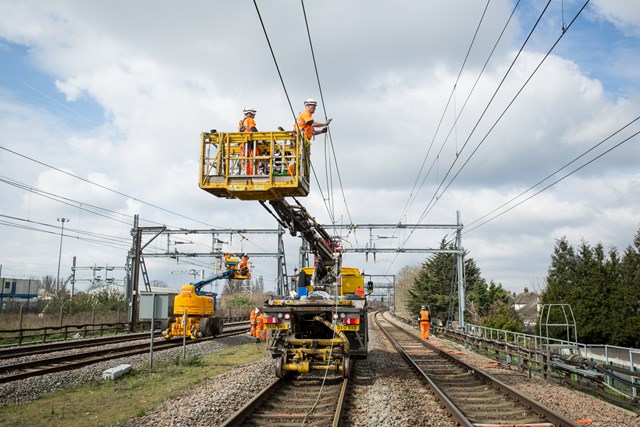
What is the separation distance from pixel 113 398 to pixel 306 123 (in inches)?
281

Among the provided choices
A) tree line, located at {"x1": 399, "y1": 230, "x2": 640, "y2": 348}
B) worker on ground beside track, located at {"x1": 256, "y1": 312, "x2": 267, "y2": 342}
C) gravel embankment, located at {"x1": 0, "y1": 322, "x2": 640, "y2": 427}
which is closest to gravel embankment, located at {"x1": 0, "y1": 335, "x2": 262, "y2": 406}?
gravel embankment, located at {"x1": 0, "y1": 322, "x2": 640, "y2": 427}

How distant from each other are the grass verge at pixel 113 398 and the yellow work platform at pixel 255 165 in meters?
4.50

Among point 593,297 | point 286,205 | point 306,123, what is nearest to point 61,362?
point 286,205

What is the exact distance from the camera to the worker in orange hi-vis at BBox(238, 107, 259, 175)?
1095 cm

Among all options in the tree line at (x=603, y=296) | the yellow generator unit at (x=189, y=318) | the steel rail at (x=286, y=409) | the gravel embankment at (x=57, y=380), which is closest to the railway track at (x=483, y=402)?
the steel rail at (x=286, y=409)

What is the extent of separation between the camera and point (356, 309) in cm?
1111

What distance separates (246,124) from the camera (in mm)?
11539

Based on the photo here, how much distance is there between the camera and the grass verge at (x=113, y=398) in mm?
8766

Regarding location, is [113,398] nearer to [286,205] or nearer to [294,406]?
[294,406]

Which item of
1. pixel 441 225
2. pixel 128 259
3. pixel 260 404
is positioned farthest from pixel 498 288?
pixel 260 404

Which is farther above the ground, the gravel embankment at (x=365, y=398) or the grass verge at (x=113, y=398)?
the gravel embankment at (x=365, y=398)

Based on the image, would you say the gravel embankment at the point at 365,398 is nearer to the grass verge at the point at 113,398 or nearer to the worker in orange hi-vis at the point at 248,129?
the grass verge at the point at 113,398

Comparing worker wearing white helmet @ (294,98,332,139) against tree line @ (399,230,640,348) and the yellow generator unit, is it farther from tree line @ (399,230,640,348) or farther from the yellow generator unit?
tree line @ (399,230,640,348)

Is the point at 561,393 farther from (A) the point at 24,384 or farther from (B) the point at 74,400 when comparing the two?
(A) the point at 24,384
